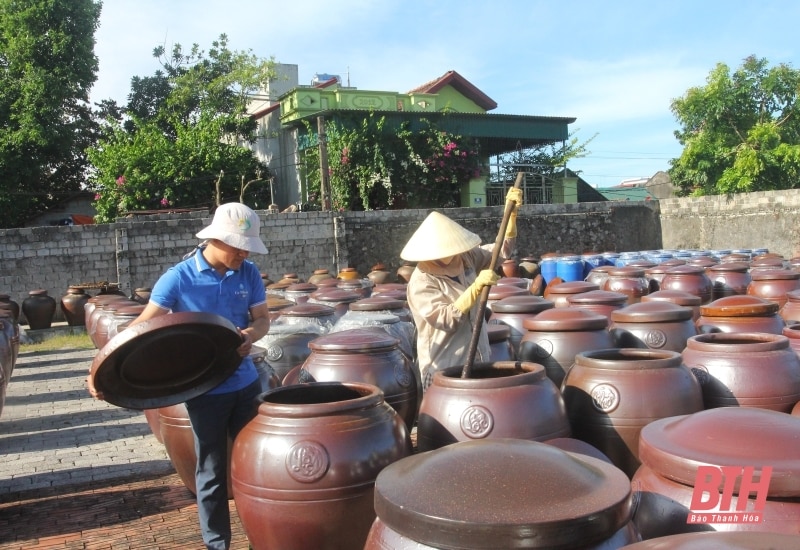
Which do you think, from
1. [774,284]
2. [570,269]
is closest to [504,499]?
[774,284]

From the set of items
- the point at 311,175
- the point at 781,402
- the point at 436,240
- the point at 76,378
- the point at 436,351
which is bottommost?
the point at 76,378

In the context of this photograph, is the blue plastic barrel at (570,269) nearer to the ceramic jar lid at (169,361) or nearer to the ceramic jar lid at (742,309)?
the ceramic jar lid at (742,309)

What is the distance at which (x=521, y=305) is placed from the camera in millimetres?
5645

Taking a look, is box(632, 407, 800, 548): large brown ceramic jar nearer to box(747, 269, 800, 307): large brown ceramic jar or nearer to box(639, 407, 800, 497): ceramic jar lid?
box(639, 407, 800, 497): ceramic jar lid

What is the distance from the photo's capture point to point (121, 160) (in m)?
20.2

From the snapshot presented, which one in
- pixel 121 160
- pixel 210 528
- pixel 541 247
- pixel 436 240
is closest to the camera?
pixel 210 528

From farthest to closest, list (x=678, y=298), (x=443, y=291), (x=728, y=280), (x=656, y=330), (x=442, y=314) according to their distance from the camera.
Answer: (x=728, y=280)
(x=678, y=298)
(x=656, y=330)
(x=443, y=291)
(x=442, y=314)

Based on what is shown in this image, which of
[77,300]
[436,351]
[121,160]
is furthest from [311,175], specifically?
[436,351]

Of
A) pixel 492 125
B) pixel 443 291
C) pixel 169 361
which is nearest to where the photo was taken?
pixel 169 361

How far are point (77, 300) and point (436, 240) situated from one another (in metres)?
10.8

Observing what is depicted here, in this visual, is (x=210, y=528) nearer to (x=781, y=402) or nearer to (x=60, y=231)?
(x=781, y=402)

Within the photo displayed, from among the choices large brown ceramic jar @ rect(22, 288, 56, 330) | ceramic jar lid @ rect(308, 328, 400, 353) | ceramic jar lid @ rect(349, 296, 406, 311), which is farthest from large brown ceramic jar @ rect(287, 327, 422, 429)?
large brown ceramic jar @ rect(22, 288, 56, 330)

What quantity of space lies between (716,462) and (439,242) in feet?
6.35

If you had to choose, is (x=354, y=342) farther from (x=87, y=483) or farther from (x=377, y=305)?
(x=87, y=483)
